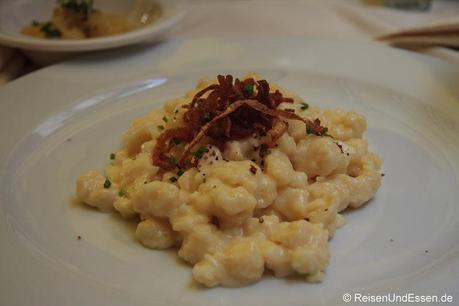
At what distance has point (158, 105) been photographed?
2436 mm

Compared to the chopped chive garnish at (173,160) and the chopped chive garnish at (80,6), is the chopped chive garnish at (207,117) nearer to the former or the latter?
the chopped chive garnish at (173,160)

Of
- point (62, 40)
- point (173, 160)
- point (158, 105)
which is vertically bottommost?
point (158, 105)

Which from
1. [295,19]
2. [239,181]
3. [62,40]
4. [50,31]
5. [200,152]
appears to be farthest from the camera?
[295,19]

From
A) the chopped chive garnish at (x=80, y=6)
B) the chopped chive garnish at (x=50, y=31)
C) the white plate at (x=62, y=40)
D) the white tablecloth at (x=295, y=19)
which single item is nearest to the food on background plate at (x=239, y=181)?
the white plate at (x=62, y=40)

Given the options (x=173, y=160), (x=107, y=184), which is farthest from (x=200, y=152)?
(x=107, y=184)

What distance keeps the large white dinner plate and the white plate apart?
10 centimetres

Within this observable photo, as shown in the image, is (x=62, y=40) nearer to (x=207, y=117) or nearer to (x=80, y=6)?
(x=80, y=6)

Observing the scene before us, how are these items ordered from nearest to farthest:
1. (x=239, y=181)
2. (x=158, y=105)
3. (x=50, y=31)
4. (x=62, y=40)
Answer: (x=239, y=181) < (x=158, y=105) < (x=62, y=40) < (x=50, y=31)

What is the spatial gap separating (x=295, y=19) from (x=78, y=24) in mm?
1235

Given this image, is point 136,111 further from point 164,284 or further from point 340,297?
point 340,297

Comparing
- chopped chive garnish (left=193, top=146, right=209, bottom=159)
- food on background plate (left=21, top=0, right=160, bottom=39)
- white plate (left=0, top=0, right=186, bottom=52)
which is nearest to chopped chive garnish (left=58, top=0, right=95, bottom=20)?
food on background plate (left=21, top=0, right=160, bottom=39)

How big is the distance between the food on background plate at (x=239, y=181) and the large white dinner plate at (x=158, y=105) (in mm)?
61

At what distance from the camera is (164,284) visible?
150 cm

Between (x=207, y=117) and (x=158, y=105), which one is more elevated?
(x=207, y=117)
